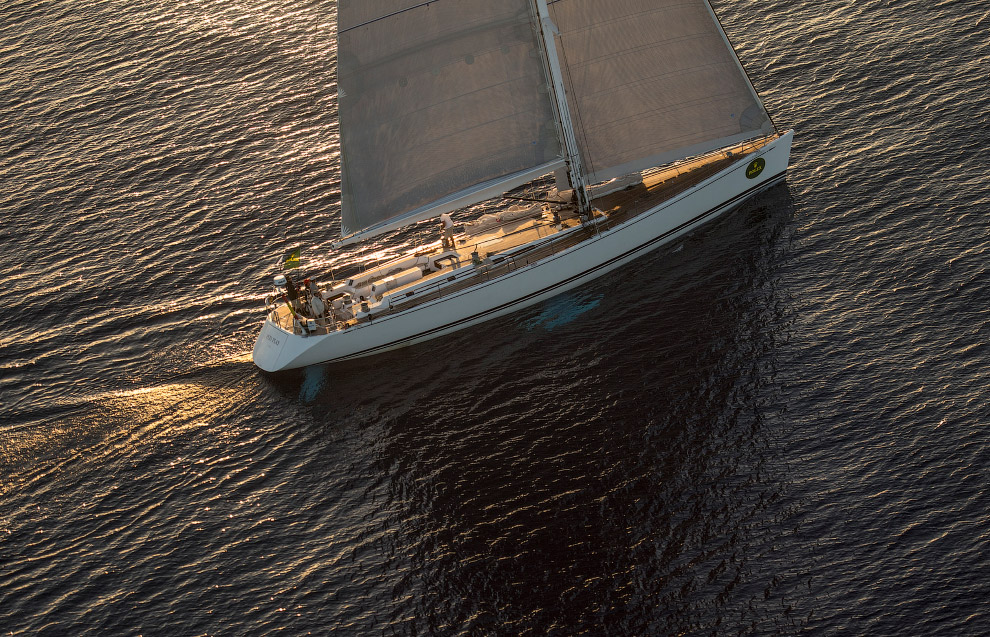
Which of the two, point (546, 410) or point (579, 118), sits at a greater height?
point (579, 118)

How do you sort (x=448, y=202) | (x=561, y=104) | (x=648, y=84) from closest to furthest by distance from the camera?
1. (x=561, y=104)
2. (x=448, y=202)
3. (x=648, y=84)

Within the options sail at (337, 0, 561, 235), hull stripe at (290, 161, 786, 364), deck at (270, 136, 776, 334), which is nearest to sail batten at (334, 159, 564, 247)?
sail at (337, 0, 561, 235)

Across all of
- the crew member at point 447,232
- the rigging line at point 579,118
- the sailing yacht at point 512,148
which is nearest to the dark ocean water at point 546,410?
the sailing yacht at point 512,148

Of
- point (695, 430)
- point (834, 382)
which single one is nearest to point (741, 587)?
point (695, 430)

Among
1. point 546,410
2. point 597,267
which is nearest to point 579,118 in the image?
point 597,267

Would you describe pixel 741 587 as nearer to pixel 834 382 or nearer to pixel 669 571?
pixel 669 571

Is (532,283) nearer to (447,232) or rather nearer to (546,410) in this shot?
(447,232)

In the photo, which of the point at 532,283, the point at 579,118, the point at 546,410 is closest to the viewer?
the point at 546,410
